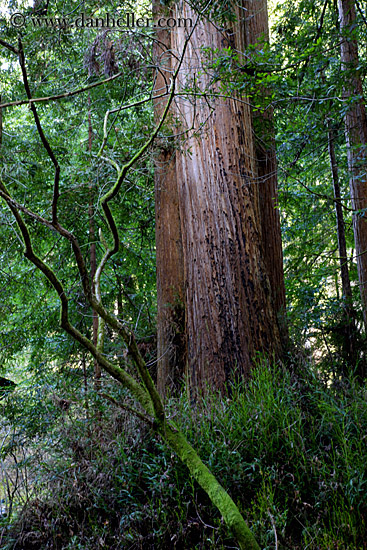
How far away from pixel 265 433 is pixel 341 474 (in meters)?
0.59

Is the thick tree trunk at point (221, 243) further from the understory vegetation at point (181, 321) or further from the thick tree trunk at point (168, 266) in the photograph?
the thick tree trunk at point (168, 266)

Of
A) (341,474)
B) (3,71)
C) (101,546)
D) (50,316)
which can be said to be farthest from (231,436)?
(3,71)

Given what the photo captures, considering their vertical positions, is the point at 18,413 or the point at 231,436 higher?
the point at 18,413

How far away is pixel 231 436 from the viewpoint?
334 centimetres

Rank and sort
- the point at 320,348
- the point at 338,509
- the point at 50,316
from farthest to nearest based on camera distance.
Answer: the point at 50,316 → the point at 320,348 → the point at 338,509

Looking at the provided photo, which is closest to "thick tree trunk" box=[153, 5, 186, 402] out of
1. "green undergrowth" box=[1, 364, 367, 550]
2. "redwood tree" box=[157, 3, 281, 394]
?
"redwood tree" box=[157, 3, 281, 394]

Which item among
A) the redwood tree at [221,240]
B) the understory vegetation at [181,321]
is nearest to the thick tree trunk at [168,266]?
the understory vegetation at [181,321]

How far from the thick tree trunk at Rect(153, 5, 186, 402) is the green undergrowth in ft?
4.48

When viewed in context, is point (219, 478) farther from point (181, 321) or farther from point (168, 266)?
point (168, 266)

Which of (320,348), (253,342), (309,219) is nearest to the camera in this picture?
(253,342)

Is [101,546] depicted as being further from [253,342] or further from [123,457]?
[253,342]

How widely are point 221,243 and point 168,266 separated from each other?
1169mm

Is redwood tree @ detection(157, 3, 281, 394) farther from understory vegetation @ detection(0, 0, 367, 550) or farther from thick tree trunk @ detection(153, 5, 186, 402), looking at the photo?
thick tree trunk @ detection(153, 5, 186, 402)

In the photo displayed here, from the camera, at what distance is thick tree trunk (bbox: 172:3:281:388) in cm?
466
